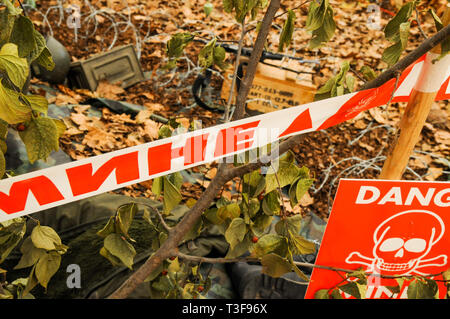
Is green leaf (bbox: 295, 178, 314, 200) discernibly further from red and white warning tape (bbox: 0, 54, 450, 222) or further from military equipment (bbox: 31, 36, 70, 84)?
military equipment (bbox: 31, 36, 70, 84)

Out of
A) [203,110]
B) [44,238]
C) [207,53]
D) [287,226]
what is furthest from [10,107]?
[203,110]

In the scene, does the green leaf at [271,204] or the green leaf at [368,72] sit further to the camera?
the green leaf at [271,204]

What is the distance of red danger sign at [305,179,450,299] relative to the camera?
1.46 m

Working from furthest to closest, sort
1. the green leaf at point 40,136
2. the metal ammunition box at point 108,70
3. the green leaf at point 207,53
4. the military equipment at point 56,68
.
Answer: the metal ammunition box at point 108,70 < the military equipment at point 56,68 < the green leaf at point 207,53 < the green leaf at point 40,136

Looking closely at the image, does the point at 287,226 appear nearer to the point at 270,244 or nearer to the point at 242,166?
the point at 270,244

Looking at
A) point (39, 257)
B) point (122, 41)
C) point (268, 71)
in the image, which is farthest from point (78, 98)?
point (39, 257)

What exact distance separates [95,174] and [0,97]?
0.35 meters

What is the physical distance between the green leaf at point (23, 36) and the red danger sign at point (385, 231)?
1.00m

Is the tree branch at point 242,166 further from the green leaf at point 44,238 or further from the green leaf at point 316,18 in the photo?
the green leaf at point 44,238

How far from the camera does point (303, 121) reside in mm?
1220

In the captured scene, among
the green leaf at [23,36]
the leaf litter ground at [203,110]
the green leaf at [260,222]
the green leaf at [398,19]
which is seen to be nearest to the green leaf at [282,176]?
the green leaf at [260,222]

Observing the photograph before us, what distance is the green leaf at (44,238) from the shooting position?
3.55ft

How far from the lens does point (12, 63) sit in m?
0.79

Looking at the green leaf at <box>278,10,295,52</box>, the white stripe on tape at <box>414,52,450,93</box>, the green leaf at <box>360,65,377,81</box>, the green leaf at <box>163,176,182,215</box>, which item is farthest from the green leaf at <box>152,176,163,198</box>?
the white stripe on tape at <box>414,52,450,93</box>
